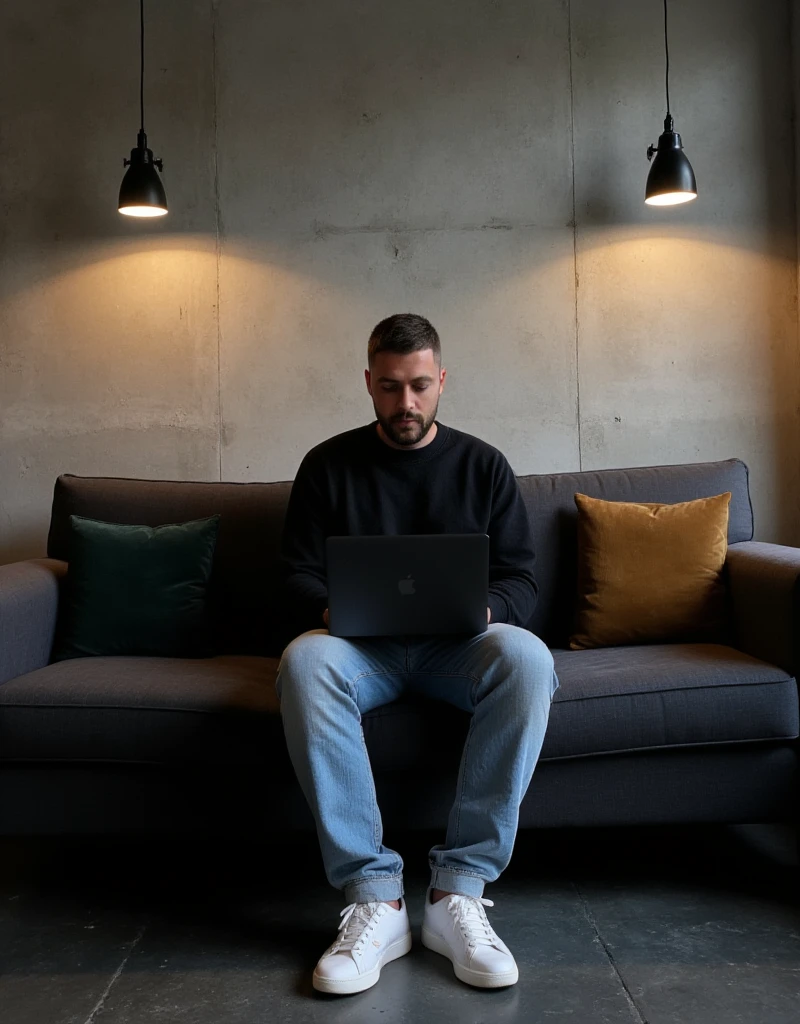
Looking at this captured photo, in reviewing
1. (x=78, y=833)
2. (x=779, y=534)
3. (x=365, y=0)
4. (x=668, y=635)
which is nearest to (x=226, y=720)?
(x=78, y=833)

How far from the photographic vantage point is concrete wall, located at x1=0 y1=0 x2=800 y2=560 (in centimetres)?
359

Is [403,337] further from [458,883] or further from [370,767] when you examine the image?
[458,883]

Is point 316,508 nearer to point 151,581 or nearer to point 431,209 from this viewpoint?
point 151,581

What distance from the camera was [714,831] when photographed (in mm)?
2707

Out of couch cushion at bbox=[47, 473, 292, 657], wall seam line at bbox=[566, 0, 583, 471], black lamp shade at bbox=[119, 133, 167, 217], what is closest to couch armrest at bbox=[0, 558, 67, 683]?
couch cushion at bbox=[47, 473, 292, 657]

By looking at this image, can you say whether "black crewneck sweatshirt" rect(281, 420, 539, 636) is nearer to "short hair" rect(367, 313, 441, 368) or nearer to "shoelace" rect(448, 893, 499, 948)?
"short hair" rect(367, 313, 441, 368)

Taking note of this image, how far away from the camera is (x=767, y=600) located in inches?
97.3

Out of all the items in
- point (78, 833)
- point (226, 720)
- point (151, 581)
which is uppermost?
point (151, 581)

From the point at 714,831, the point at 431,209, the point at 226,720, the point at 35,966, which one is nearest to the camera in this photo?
the point at 35,966

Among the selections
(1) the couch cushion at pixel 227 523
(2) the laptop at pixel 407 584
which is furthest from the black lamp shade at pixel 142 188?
(2) the laptop at pixel 407 584

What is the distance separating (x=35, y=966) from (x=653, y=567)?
1747 millimetres

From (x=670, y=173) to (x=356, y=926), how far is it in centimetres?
252

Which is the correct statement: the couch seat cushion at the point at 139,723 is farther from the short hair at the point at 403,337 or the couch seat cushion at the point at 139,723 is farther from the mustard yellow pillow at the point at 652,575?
the mustard yellow pillow at the point at 652,575

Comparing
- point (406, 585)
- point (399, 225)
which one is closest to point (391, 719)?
point (406, 585)
